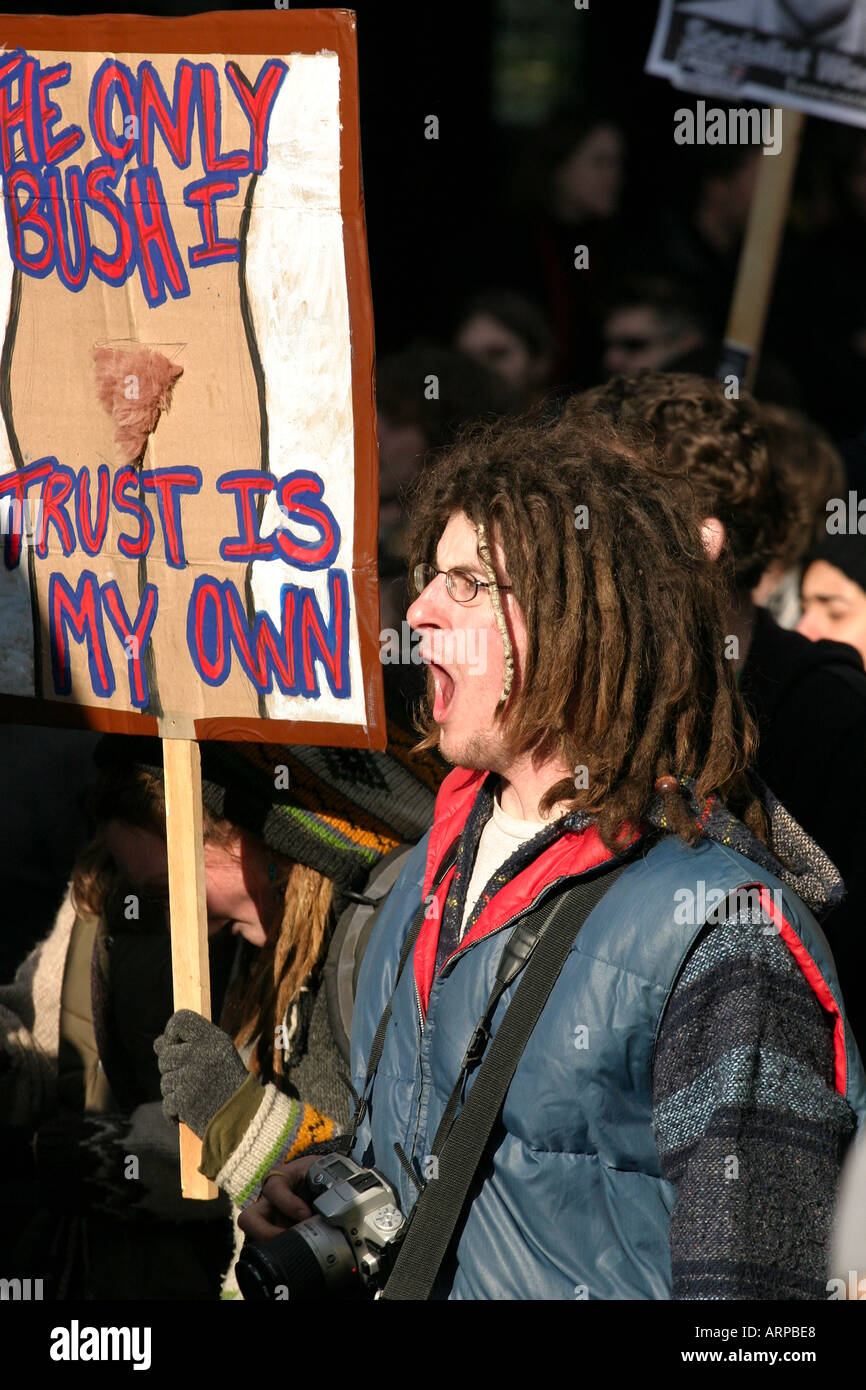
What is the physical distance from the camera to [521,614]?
5.55ft

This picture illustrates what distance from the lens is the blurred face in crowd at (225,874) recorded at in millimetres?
2514

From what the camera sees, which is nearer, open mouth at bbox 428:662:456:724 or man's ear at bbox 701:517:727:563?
open mouth at bbox 428:662:456:724

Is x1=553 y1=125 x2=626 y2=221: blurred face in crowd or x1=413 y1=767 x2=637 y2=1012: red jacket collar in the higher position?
x1=553 y1=125 x2=626 y2=221: blurred face in crowd

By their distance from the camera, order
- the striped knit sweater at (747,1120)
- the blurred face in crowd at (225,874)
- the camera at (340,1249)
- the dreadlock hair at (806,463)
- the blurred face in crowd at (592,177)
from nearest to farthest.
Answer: the striped knit sweater at (747,1120) → the camera at (340,1249) → the blurred face in crowd at (225,874) → the dreadlock hair at (806,463) → the blurred face in crowd at (592,177)

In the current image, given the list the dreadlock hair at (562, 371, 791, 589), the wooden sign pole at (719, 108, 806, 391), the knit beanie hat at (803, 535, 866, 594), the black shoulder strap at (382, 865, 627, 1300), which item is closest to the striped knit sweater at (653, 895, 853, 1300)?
the black shoulder strap at (382, 865, 627, 1300)

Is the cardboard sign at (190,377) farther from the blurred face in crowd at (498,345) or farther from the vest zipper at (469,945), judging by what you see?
the blurred face in crowd at (498,345)

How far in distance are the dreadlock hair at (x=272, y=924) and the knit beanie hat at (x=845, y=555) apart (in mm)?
1750

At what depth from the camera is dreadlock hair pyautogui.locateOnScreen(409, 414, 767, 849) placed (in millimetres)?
1657

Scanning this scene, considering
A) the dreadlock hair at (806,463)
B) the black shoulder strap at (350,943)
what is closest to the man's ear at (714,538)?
the black shoulder strap at (350,943)

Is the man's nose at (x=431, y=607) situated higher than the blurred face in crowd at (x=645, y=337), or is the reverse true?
the blurred face in crowd at (x=645, y=337)

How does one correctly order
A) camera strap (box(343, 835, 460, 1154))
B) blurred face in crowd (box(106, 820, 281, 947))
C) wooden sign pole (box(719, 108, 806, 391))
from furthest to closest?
Result: wooden sign pole (box(719, 108, 806, 391)) < blurred face in crowd (box(106, 820, 281, 947)) < camera strap (box(343, 835, 460, 1154))

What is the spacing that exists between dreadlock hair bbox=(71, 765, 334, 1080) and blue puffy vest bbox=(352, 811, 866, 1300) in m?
0.85

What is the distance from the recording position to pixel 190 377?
205cm

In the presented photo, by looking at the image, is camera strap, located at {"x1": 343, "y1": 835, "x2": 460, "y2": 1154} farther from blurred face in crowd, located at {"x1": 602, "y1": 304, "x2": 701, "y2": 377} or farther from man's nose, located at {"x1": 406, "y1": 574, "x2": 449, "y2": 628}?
blurred face in crowd, located at {"x1": 602, "y1": 304, "x2": 701, "y2": 377}
